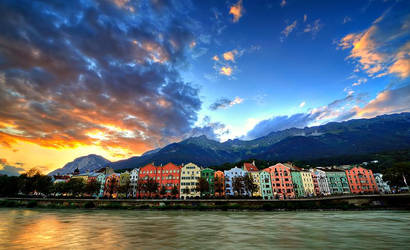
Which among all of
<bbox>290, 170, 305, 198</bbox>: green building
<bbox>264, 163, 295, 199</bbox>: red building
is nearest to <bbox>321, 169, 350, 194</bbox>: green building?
<bbox>290, 170, 305, 198</bbox>: green building

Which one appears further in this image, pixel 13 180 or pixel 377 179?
pixel 377 179

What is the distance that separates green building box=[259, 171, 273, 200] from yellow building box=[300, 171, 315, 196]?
21511 mm

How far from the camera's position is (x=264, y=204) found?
203 feet

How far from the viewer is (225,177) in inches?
4158

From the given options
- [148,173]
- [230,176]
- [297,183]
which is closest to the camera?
[297,183]

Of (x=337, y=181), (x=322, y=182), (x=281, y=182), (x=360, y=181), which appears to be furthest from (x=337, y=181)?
(x=281, y=182)

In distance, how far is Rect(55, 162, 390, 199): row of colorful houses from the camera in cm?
9731

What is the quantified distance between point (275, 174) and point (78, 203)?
91.2 metres

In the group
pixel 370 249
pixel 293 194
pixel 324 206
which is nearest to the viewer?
pixel 370 249

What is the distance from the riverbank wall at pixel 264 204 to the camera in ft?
193

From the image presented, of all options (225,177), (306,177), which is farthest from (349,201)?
(225,177)

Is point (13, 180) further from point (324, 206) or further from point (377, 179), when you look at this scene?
point (377, 179)

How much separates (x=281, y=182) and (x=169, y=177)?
60.4m

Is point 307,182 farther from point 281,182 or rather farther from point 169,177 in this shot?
point 169,177
